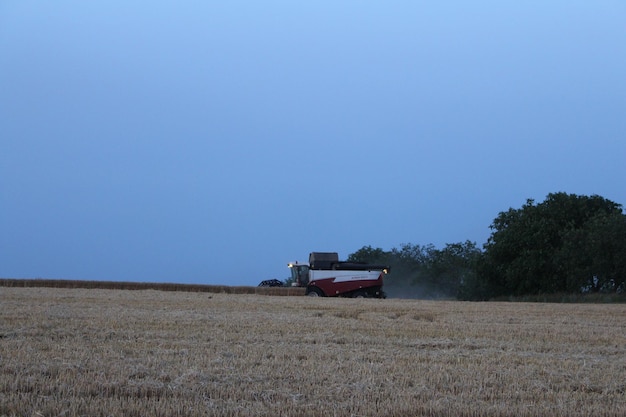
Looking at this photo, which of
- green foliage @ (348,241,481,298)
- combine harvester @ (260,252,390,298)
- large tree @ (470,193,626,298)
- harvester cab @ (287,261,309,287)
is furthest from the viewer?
green foliage @ (348,241,481,298)

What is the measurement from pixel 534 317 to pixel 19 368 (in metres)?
14.3

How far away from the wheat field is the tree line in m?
28.0

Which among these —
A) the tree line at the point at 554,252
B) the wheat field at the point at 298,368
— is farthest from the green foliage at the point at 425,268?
the wheat field at the point at 298,368

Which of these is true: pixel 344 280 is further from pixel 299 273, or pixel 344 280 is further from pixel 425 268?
pixel 425 268

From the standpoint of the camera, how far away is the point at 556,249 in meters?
46.1

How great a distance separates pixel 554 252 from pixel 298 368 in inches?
1582

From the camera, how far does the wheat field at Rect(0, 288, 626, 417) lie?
7.05 meters

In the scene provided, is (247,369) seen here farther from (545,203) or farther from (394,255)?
(394,255)

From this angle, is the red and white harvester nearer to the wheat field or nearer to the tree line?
the tree line

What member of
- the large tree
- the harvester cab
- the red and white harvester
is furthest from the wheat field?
the large tree

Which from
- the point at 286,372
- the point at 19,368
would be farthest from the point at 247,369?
the point at 19,368

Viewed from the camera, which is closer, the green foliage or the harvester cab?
the harvester cab

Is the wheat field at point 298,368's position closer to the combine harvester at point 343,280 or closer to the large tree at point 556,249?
the combine harvester at point 343,280

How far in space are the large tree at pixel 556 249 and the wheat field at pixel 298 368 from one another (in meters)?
28.0
